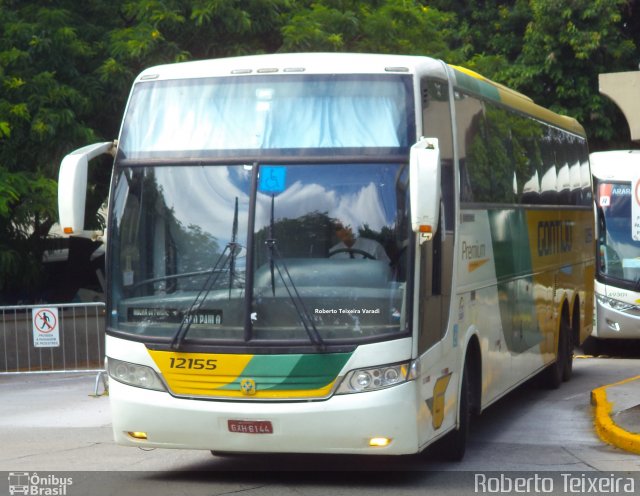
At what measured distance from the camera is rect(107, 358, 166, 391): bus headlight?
29.3ft

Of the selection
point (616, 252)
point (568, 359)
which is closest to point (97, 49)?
point (568, 359)

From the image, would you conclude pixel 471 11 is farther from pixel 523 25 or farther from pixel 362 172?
pixel 362 172

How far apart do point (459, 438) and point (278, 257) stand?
2.63 m

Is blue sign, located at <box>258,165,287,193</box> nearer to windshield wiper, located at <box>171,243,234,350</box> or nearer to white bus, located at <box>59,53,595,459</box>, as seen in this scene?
white bus, located at <box>59,53,595,459</box>

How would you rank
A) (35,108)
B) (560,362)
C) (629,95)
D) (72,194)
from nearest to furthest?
1. (72,194)
2. (629,95)
3. (560,362)
4. (35,108)

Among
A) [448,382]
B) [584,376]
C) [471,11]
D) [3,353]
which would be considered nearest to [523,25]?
[471,11]

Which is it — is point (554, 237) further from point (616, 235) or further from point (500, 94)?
point (616, 235)

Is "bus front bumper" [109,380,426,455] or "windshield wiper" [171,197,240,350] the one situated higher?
"windshield wiper" [171,197,240,350]

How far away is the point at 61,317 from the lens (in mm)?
19297

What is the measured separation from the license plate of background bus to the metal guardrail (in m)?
10.8

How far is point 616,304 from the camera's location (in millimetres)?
21547

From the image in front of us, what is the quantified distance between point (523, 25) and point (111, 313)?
22.0 m

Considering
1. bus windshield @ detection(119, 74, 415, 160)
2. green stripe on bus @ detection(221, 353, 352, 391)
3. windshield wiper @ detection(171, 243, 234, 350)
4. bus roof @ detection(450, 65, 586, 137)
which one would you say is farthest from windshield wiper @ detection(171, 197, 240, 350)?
bus roof @ detection(450, 65, 586, 137)

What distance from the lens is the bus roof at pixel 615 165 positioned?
22.1 metres
